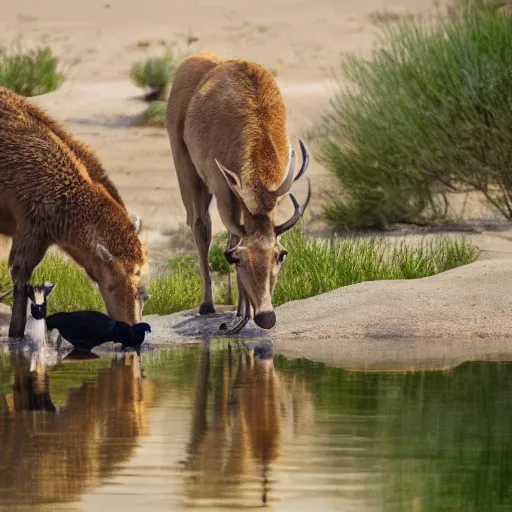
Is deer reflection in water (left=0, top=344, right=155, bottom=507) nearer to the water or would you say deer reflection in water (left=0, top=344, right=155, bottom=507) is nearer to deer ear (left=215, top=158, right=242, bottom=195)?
the water

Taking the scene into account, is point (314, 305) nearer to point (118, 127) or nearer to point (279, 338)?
point (279, 338)

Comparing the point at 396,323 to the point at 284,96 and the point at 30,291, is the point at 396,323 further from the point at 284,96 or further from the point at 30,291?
the point at 284,96

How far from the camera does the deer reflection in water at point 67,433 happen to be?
604 centimetres

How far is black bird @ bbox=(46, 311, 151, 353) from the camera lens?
10.8 metres

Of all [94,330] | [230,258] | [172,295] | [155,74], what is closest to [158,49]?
[155,74]

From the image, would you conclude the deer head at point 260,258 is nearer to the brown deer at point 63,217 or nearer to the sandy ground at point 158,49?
the brown deer at point 63,217

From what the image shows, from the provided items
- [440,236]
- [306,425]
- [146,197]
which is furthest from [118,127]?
[306,425]

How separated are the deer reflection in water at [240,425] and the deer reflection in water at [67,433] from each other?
12.7 inches

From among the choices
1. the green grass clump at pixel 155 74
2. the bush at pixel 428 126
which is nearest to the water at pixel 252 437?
the bush at pixel 428 126

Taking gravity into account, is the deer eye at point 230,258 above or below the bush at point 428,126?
below

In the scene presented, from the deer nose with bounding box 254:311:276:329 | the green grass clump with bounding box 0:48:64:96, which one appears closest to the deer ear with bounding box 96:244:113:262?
the deer nose with bounding box 254:311:276:329

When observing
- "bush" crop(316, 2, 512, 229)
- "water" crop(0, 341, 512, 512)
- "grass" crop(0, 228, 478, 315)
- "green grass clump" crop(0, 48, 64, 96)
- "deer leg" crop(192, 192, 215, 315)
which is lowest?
"water" crop(0, 341, 512, 512)

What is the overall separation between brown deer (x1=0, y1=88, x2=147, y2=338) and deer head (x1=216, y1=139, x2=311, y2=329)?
29.0 inches

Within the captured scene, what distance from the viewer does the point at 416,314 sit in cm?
1170
